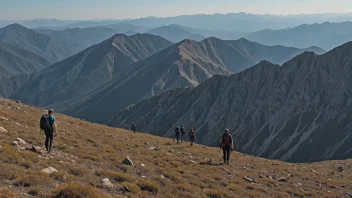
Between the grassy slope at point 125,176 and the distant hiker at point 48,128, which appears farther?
the distant hiker at point 48,128

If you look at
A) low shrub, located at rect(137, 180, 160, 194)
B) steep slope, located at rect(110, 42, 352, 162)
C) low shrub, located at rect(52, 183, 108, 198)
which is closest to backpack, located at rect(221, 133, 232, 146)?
low shrub, located at rect(137, 180, 160, 194)

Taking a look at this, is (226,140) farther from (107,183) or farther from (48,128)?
(107,183)

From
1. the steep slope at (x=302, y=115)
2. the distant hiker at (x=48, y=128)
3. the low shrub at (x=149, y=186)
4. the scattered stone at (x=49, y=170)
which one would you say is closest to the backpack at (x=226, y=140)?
the low shrub at (x=149, y=186)

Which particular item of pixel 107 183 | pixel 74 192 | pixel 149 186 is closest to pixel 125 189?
pixel 107 183

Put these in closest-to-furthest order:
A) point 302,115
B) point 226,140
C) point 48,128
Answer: point 48,128, point 226,140, point 302,115

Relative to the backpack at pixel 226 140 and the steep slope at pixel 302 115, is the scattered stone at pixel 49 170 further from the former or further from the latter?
the steep slope at pixel 302 115

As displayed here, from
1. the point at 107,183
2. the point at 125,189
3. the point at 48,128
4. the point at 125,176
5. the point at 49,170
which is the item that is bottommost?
the point at 125,189

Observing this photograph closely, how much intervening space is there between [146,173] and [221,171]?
832 cm

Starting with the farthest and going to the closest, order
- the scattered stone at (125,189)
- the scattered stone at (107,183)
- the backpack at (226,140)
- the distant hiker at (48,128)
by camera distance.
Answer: the backpack at (226,140), the distant hiker at (48,128), the scattered stone at (125,189), the scattered stone at (107,183)

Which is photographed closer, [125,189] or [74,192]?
[74,192]

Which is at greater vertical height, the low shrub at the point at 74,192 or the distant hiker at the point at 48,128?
the distant hiker at the point at 48,128

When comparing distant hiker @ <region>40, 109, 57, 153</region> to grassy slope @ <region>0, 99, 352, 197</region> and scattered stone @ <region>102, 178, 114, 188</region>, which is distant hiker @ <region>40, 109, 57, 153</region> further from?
scattered stone @ <region>102, 178, 114, 188</region>

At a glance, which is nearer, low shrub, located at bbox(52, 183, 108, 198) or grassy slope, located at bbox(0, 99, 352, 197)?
low shrub, located at bbox(52, 183, 108, 198)

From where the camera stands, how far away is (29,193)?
1323cm
